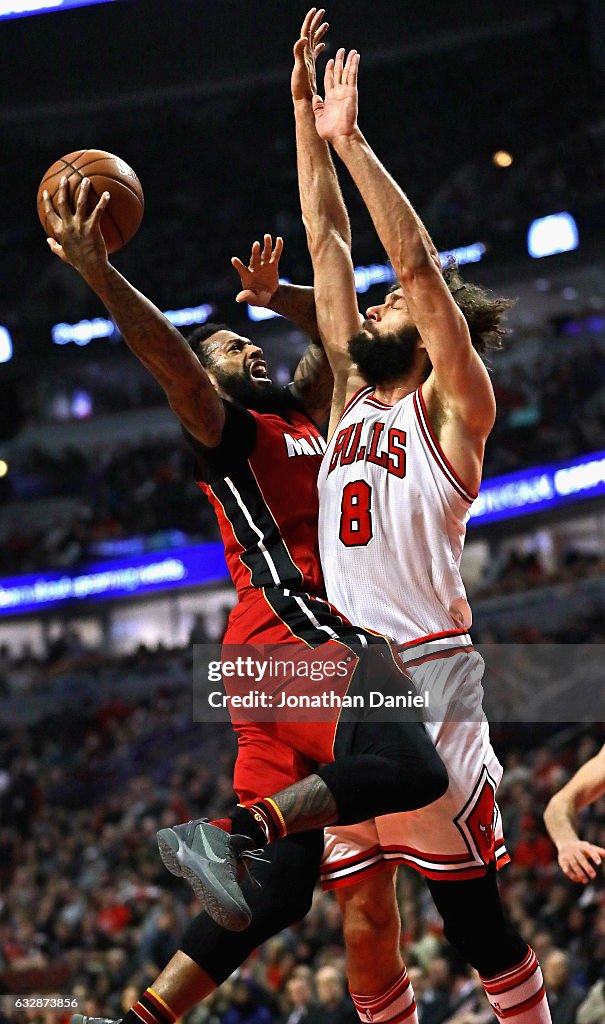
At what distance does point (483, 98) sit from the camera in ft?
79.7

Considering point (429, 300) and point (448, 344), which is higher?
point (429, 300)

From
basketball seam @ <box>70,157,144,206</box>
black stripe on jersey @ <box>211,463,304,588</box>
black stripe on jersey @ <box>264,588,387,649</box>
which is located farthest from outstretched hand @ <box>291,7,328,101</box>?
black stripe on jersey @ <box>264,588,387,649</box>

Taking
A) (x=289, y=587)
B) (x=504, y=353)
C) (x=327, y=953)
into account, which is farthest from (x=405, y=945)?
(x=504, y=353)

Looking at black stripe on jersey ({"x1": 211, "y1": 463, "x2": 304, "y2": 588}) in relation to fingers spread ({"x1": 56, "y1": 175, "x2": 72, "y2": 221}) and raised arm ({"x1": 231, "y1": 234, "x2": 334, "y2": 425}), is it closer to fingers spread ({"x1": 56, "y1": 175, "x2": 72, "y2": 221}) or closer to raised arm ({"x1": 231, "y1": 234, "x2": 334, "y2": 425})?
raised arm ({"x1": 231, "y1": 234, "x2": 334, "y2": 425})

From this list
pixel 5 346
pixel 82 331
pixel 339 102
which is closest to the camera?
pixel 339 102

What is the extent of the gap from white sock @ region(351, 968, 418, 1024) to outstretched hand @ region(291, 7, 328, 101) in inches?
144

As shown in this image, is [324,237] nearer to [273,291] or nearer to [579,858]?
[273,291]

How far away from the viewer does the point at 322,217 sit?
5211 mm

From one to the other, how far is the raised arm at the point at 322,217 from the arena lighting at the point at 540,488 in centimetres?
1399

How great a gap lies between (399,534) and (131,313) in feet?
4.07

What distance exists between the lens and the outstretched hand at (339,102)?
14.7 feet

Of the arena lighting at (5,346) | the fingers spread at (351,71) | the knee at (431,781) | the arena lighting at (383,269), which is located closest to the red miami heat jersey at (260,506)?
the knee at (431,781)

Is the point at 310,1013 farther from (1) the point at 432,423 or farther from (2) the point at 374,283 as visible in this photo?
(2) the point at 374,283

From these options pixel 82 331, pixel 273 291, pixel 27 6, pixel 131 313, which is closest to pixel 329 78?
pixel 273 291
